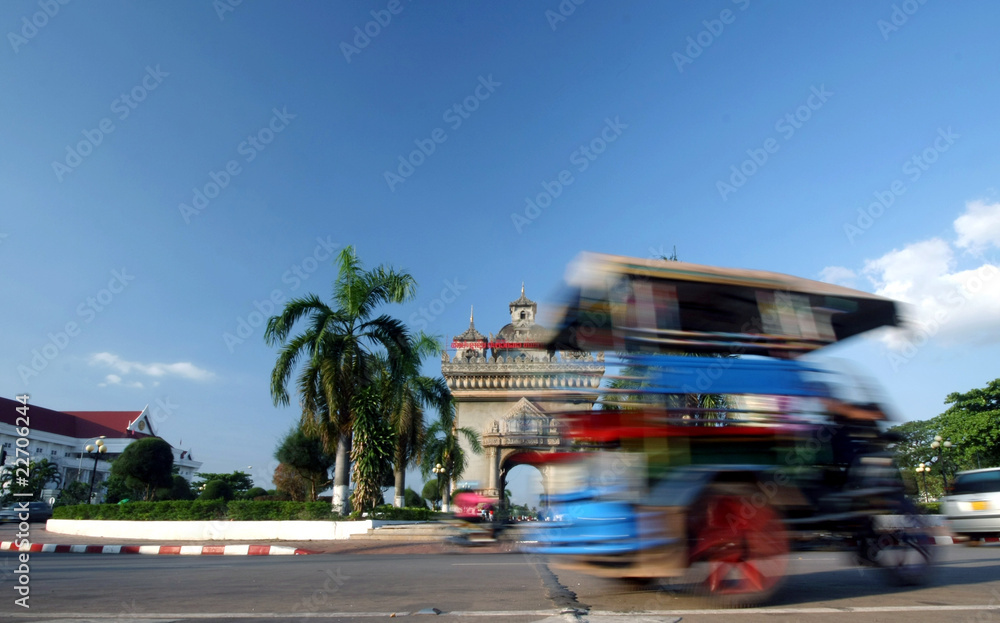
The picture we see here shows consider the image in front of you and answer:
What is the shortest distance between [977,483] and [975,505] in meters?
0.60

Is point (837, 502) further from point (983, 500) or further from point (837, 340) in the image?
point (983, 500)

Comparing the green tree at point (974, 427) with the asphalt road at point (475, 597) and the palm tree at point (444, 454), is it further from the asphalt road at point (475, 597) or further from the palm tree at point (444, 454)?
the asphalt road at point (475, 597)

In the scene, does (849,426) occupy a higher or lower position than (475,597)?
higher

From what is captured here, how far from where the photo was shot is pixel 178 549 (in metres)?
14.3

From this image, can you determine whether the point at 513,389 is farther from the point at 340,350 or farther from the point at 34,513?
the point at 34,513

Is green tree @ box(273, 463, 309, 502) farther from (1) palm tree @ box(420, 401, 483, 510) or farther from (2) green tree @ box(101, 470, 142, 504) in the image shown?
(1) palm tree @ box(420, 401, 483, 510)

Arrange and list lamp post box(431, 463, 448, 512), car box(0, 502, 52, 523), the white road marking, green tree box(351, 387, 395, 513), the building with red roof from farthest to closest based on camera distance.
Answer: the building with red roof → car box(0, 502, 52, 523) → lamp post box(431, 463, 448, 512) → green tree box(351, 387, 395, 513) → the white road marking

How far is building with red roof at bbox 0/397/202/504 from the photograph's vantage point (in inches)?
2613

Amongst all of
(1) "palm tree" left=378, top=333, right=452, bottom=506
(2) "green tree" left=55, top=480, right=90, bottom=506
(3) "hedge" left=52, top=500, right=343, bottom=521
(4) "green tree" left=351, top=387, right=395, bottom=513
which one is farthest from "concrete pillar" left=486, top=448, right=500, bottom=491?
(2) "green tree" left=55, top=480, right=90, bottom=506

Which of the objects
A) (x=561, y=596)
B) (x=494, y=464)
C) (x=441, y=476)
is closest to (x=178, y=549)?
(x=561, y=596)

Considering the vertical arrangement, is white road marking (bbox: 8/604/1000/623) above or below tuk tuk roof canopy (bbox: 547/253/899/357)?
below

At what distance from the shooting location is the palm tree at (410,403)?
19.4 m

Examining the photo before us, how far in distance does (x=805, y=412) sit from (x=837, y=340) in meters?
1.37

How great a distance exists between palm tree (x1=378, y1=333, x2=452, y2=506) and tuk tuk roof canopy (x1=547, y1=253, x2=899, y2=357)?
14.1m
